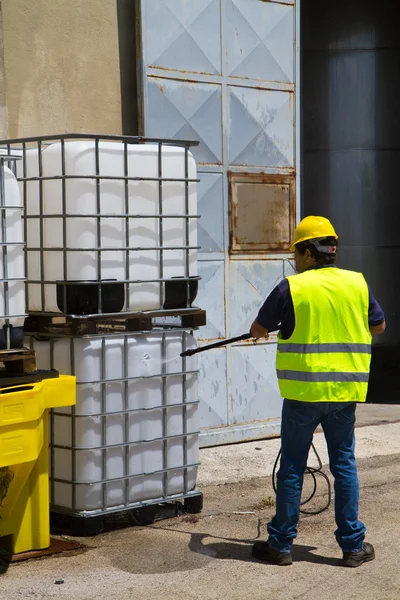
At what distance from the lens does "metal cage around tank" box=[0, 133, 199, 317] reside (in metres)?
6.07

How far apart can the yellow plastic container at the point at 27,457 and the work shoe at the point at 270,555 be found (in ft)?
3.82

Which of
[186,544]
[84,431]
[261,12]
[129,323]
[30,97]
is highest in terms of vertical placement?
[261,12]

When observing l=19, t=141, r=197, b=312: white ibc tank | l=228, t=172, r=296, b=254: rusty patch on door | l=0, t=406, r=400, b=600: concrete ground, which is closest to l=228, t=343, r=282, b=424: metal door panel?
l=228, t=172, r=296, b=254: rusty patch on door

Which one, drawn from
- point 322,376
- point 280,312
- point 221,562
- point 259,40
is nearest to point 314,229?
point 280,312

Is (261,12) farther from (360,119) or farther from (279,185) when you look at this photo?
(360,119)

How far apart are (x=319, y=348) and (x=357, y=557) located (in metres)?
1.14

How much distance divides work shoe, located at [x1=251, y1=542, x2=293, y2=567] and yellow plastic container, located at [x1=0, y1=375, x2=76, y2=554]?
1.16 metres

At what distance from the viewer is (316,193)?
11547mm

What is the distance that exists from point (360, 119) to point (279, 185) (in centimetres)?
276

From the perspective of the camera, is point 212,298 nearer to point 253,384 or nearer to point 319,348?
point 253,384

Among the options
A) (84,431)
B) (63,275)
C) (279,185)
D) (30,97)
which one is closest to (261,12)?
(279,185)

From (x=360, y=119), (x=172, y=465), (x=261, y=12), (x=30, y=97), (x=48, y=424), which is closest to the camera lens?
(x=48, y=424)

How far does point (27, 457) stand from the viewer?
556cm

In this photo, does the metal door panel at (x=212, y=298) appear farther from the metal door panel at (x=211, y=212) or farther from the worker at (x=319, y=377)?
the worker at (x=319, y=377)
